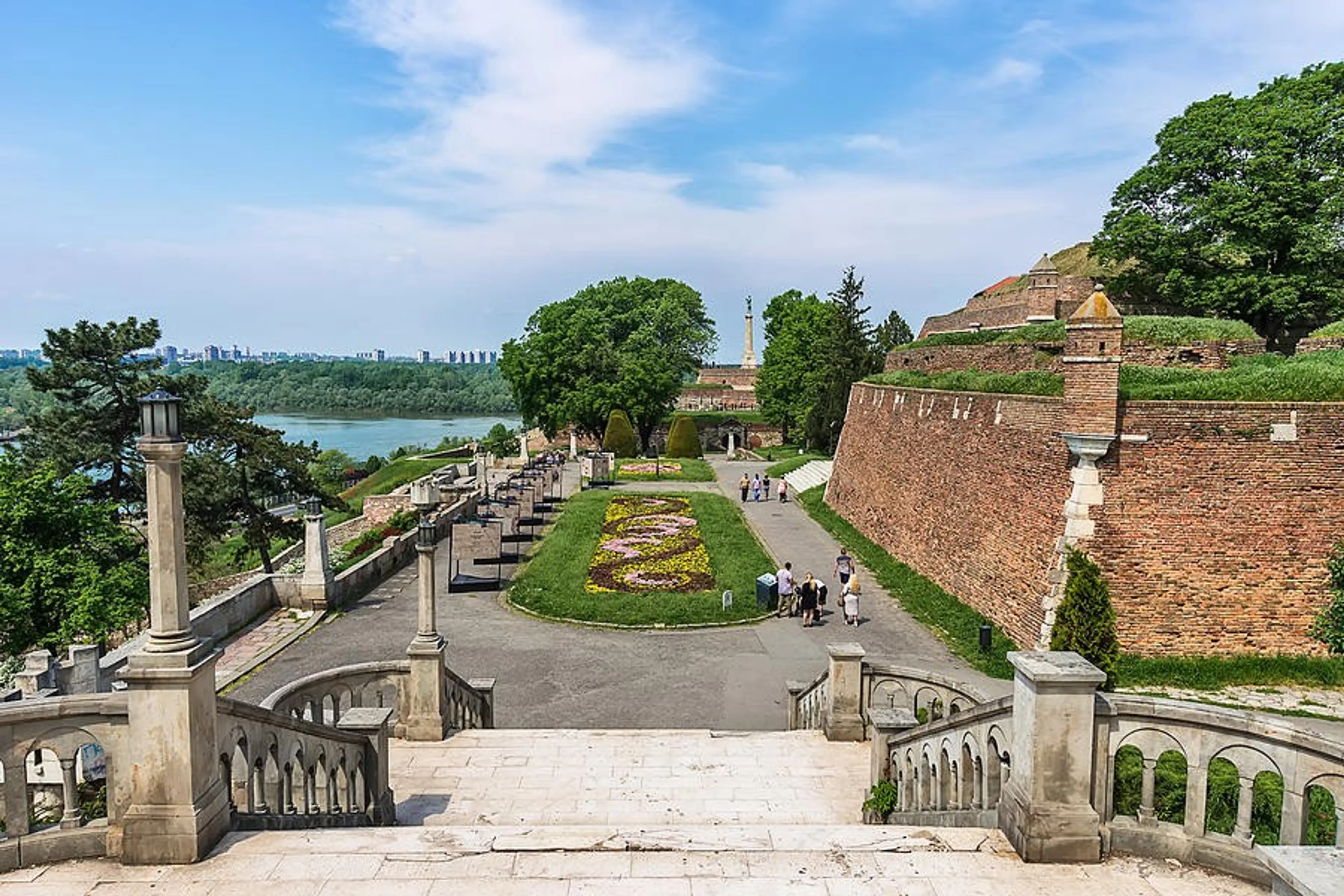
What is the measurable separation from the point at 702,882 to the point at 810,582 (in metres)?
12.8

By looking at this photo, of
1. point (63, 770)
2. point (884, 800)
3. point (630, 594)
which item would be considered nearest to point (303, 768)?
point (63, 770)

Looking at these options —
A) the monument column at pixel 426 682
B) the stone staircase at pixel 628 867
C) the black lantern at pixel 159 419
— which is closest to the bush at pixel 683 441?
the monument column at pixel 426 682

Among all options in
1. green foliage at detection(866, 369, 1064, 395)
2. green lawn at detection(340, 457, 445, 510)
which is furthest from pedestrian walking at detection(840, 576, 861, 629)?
green lawn at detection(340, 457, 445, 510)


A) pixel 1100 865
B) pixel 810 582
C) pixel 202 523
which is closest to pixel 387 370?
pixel 202 523

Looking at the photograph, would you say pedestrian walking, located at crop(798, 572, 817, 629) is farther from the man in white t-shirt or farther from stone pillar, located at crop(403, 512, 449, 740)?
Answer: stone pillar, located at crop(403, 512, 449, 740)

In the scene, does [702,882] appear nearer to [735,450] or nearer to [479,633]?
[479,633]

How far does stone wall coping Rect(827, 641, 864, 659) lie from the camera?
9359 mm

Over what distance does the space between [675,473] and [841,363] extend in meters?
11.4

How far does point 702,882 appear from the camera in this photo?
474cm

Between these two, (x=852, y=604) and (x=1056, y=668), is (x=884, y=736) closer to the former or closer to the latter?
(x=1056, y=668)

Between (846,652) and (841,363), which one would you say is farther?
(841,363)

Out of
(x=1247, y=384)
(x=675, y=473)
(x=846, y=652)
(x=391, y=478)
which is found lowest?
(x=391, y=478)

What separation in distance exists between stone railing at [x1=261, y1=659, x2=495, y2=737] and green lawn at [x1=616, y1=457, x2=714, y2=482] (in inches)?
1121

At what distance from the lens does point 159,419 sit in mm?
5062
